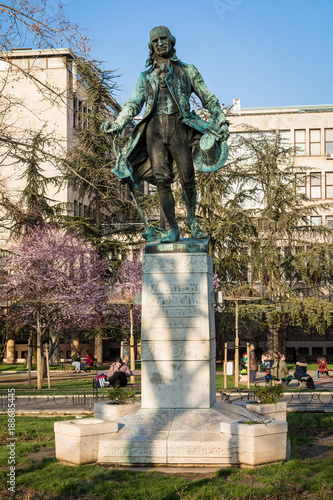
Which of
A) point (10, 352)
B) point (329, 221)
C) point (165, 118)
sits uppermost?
point (329, 221)

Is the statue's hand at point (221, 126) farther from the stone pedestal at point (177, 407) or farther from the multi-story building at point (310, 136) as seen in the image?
the multi-story building at point (310, 136)

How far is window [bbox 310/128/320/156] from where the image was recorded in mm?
52781

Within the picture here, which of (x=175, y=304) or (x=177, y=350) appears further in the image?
(x=175, y=304)

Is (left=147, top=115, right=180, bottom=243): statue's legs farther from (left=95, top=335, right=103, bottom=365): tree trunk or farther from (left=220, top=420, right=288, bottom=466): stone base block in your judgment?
(left=95, top=335, right=103, bottom=365): tree trunk

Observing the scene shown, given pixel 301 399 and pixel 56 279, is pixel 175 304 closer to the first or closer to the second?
pixel 301 399

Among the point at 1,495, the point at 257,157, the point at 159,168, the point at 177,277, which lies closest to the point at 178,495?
the point at 1,495

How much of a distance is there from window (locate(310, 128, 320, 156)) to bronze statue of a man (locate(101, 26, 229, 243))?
45.1 metres

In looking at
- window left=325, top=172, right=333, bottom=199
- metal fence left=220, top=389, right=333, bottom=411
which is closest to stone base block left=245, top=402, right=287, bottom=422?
metal fence left=220, top=389, right=333, bottom=411

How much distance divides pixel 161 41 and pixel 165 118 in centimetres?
109

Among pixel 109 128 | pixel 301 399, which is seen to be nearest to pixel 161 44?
pixel 109 128

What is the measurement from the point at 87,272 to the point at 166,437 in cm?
2784

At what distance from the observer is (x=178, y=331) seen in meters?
8.82

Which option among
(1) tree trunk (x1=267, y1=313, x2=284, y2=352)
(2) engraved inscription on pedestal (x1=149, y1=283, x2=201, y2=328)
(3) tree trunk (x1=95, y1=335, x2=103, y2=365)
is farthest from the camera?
(3) tree trunk (x1=95, y1=335, x2=103, y2=365)

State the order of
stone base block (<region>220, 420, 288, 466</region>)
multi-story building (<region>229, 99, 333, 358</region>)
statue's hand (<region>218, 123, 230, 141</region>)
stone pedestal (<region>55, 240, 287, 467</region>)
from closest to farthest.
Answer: stone base block (<region>220, 420, 288, 466</region>), stone pedestal (<region>55, 240, 287, 467</region>), statue's hand (<region>218, 123, 230, 141</region>), multi-story building (<region>229, 99, 333, 358</region>)
